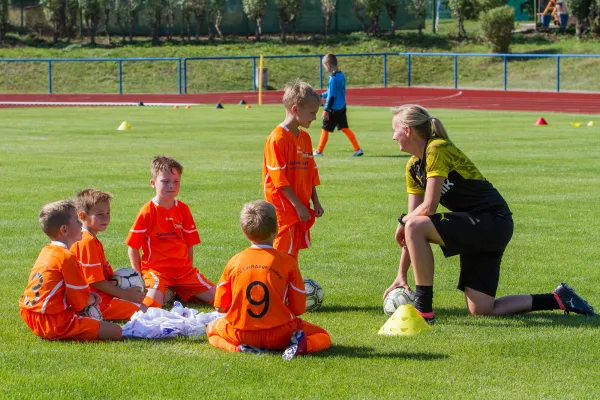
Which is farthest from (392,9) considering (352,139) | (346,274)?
(346,274)

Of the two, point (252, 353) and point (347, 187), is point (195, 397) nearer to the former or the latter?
point (252, 353)

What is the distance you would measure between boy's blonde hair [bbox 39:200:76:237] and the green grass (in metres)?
42.2

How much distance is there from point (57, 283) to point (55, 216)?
44cm

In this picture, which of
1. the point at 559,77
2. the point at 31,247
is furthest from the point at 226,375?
the point at 559,77

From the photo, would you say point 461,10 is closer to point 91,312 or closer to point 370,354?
point 91,312

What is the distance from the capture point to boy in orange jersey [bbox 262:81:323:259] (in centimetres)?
779

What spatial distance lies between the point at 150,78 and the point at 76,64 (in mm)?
4886

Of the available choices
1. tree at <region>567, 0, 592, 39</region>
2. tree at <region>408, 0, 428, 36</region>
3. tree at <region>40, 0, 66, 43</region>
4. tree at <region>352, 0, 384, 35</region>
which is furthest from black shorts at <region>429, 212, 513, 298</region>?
tree at <region>40, 0, 66, 43</region>

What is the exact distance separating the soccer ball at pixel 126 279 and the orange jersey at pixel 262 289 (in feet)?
4.54

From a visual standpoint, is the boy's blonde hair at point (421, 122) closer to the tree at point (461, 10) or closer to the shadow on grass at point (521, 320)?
the shadow on grass at point (521, 320)

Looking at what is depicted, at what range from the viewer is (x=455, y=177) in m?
7.22

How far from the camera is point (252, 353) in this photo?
623 cm

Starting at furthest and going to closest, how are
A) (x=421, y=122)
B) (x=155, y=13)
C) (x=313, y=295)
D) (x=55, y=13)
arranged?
(x=55, y=13), (x=155, y=13), (x=313, y=295), (x=421, y=122)

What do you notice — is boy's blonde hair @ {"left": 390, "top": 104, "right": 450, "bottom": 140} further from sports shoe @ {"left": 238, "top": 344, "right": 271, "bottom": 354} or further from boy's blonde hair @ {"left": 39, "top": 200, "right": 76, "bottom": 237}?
boy's blonde hair @ {"left": 39, "top": 200, "right": 76, "bottom": 237}
